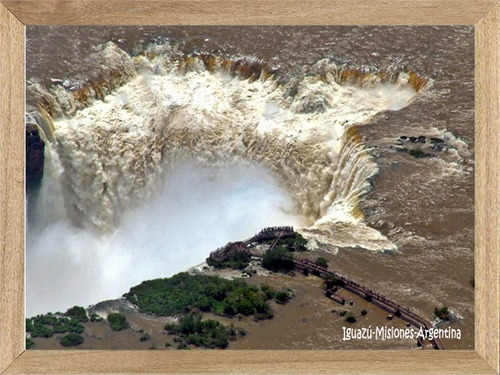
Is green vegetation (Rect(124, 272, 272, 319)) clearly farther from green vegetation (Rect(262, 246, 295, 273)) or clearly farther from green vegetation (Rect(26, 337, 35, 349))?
green vegetation (Rect(26, 337, 35, 349))

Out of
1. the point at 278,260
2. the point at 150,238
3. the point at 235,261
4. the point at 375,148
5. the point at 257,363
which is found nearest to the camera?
the point at 257,363

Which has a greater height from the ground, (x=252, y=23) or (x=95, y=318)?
(x=252, y=23)

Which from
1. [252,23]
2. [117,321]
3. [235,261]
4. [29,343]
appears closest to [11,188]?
[29,343]

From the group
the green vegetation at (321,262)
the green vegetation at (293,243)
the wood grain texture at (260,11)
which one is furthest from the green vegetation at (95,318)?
the wood grain texture at (260,11)

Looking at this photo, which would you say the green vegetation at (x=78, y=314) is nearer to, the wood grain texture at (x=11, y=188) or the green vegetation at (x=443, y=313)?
the wood grain texture at (x=11, y=188)

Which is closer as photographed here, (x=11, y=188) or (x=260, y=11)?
(x=11, y=188)

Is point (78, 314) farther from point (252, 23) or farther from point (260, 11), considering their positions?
point (260, 11)

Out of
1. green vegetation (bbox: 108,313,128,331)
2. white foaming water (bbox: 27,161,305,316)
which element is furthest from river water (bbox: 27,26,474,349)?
green vegetation (bbox: 108,313,128,331)

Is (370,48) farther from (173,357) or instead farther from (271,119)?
(173,357)
